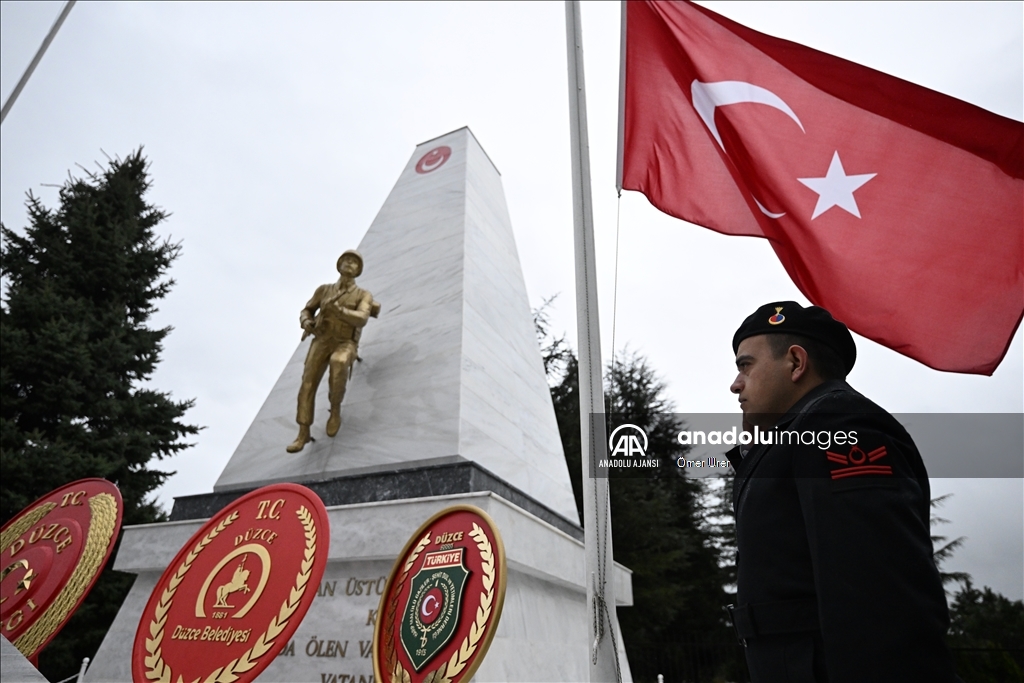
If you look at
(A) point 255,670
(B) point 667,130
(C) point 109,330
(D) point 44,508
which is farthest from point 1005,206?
(C) point 109,330

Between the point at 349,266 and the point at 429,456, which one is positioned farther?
the point at 349,266

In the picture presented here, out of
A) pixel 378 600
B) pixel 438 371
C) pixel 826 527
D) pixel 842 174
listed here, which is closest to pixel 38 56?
pixel 438 371

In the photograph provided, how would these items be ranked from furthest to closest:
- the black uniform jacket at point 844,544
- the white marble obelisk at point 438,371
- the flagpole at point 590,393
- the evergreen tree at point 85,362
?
the evergreen tree at point 85,362 < the white marble obelisk at point 438,371 < the flagpole at point 590,393 < the black uniform jacket at point 844,544

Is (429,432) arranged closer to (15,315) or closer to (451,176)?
(451,176)

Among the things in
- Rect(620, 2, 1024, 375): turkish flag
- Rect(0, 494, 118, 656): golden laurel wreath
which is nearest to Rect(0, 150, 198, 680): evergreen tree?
Rect(0, 494, 118, 656): golden laurel wreath

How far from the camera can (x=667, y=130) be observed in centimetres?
344

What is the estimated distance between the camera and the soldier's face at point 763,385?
188 centimetres

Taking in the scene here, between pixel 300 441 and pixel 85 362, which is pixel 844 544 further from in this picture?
pixel 85 362

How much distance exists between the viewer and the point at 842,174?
3111 mm

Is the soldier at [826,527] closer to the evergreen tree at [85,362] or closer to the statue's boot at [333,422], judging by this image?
the statue's boot at [333,422]

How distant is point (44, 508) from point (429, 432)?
297cm

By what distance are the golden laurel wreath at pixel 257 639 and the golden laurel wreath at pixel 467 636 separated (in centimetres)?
46

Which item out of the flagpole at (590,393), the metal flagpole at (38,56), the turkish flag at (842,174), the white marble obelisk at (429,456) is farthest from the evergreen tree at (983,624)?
the metal flagpole at (38,56)

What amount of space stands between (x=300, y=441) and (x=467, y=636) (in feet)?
14.2
